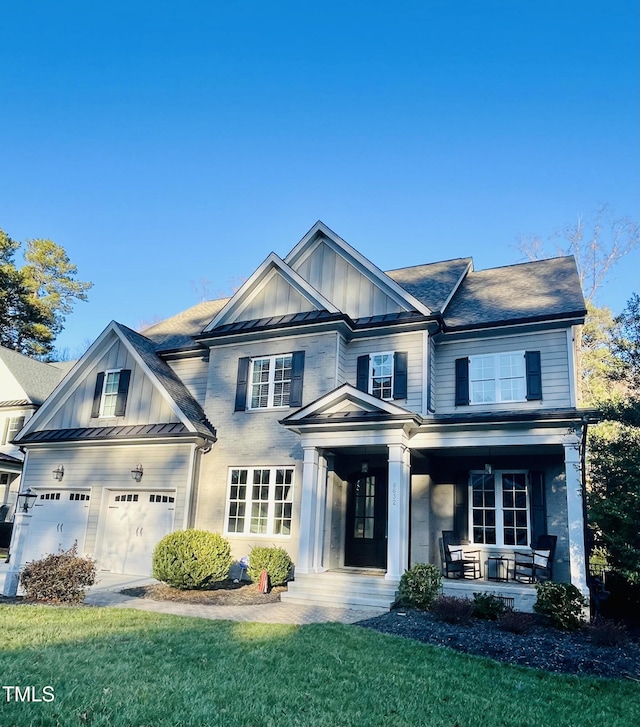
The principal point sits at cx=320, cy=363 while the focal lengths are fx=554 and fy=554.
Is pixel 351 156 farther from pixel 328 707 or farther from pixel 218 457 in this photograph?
pixel 328 707

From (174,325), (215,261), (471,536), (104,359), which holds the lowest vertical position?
(471,536)

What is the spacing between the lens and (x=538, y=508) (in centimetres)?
1254

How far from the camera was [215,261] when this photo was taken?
27.7 metres

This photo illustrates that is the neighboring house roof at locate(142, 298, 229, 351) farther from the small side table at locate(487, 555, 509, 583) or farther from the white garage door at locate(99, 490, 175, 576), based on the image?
the small side table at locate(487, 555, 509, 583)

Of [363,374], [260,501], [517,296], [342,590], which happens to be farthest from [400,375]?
[342,590]

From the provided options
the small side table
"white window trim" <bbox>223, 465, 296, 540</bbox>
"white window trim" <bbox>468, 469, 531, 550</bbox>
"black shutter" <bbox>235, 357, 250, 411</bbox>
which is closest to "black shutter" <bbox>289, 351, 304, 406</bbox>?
"black shutter" <bbox>235, 357, 250, 411</bbox>

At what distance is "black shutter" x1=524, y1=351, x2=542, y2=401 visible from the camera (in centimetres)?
1285

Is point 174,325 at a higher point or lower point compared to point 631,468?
higher

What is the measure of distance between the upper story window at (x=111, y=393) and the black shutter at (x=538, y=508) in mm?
11063

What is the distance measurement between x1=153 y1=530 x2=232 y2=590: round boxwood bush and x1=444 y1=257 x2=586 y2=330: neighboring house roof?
25.4ft

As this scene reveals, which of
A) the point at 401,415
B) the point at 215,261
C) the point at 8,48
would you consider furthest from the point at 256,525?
the point at 215,261

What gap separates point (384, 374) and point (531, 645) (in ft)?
24.4

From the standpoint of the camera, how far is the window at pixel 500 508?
1283 cm

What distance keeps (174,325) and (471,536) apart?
11.9 m
